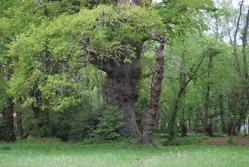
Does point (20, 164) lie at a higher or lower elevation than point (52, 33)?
lower

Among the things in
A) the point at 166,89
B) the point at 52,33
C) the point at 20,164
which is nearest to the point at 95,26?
the point at 52,33

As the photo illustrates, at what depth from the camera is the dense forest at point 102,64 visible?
79.3 feet

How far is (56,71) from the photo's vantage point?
25.6 metres

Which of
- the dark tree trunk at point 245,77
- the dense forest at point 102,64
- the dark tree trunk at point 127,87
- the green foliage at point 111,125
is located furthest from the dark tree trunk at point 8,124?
the dark tree trunk at point 245,77

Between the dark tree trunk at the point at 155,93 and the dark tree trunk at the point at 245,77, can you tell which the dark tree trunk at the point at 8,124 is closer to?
the dark tree trunk at the point at 155,93

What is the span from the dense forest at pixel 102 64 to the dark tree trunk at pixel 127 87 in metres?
0.06

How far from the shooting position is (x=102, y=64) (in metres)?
29.2

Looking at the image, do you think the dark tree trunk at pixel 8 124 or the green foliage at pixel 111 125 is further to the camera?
the dark tree trunk at pixel 8 124

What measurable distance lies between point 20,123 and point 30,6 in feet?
60.4

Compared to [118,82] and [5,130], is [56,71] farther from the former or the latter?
[5,130]

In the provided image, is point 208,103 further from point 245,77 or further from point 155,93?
point 155,93

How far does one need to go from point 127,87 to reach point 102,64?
2931 millimetres

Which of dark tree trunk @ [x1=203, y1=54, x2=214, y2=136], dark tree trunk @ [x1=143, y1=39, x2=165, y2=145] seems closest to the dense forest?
dark tree trunk @ [x1=143, y1=39, x2=165, y2=145]

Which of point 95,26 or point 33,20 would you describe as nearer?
point 95,26
